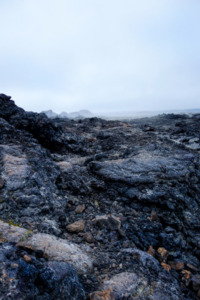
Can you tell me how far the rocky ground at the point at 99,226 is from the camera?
89.1 inches

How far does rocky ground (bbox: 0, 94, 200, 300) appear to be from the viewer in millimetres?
2264

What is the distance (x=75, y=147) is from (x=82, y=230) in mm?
6068

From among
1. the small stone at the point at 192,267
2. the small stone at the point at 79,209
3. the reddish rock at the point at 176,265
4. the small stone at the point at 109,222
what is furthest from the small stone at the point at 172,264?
the small stone at the point at 79,209

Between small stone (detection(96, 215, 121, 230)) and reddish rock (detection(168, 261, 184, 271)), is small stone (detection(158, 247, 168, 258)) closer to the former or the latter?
reddish rock (detection(168, 261, 184, 271))

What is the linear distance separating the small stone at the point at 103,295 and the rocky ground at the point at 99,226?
0.04 ft

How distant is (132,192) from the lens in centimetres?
513

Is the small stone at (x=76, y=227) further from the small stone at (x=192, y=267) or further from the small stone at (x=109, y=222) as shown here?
the small stone at (x=192, y=267)

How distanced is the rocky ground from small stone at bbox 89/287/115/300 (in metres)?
0.01

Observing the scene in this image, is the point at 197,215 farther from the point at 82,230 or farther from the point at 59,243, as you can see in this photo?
the point at 59,243

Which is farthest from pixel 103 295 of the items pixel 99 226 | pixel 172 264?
pixel 172 264

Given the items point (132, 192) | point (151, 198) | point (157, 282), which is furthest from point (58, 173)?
point (157, 282)

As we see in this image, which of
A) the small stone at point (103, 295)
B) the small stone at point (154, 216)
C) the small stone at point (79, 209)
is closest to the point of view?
the small stone at point (103, 295)

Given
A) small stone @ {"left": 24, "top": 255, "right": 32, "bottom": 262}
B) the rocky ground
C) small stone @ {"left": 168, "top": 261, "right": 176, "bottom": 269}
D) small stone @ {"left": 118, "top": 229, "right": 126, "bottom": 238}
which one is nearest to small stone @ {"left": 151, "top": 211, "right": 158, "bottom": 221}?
the rocky ground

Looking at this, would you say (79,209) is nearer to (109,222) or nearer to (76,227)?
(76,227)
